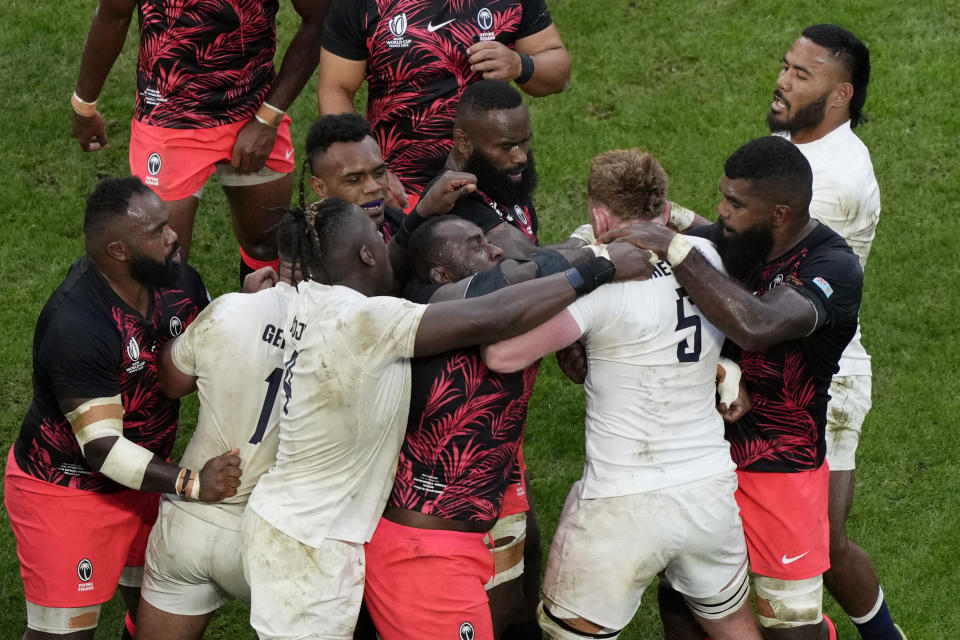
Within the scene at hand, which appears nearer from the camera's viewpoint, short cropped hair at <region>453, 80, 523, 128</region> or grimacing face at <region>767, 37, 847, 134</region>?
short cropped hair at <region>453, 80, 523, 128</region>

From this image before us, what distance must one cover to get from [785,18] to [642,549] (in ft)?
24.5

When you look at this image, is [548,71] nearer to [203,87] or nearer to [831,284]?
[203,87]

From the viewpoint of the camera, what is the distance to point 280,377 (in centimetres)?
580

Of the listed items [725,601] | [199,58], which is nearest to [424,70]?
[199,58]

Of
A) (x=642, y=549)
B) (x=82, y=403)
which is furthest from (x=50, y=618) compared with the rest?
(x=642, y=549)

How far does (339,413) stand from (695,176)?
600cm

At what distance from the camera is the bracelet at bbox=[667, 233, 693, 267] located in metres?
5.55

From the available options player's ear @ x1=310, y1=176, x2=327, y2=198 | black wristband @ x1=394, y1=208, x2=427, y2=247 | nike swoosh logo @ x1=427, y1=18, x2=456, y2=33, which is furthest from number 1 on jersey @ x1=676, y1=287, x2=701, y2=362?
nike swoosh logo @ x1=427, y1=18, x2=456, y2=33

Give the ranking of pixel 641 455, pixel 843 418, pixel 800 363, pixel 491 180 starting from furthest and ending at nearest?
pixel 843 418, pixel 491 180, pixel 800 363, pixel 641 455


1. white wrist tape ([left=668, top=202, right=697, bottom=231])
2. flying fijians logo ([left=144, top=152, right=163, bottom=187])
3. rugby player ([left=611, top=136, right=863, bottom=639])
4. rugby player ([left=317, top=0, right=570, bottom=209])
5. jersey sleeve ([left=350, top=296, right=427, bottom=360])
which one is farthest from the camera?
flying fijians logo ([left=144, top=152, right=163, bottom=187])

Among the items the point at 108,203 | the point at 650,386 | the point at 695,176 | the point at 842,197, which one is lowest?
the point at 695,176

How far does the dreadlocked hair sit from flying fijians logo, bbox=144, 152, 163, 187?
9.15ft

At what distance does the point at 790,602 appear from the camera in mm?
6168

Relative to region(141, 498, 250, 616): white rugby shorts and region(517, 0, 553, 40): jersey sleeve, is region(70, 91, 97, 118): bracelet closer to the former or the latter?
region(517, 0, 553, 40): jersey sleeve
